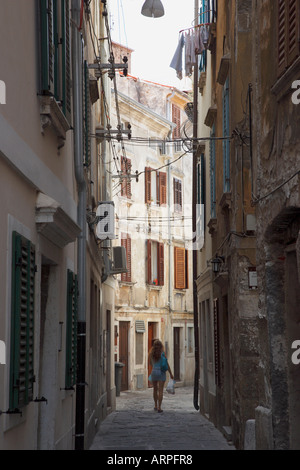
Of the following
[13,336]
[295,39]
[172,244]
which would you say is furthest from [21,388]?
[172,244]

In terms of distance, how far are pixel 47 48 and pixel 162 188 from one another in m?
26.9

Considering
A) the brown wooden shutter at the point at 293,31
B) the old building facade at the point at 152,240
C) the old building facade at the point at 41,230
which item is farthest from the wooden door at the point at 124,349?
the brown wooden shutter at the point at 293,31

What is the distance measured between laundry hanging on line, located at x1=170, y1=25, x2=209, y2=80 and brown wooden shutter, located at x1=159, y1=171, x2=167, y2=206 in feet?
57.0

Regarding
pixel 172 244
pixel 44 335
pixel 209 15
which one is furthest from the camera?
pixel 172 244

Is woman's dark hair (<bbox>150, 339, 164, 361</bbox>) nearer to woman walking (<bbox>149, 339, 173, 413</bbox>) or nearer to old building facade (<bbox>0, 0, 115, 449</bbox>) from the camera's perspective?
woman walking (<bbox>149, 339, 173, 413</bbox>)

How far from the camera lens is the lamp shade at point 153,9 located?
46.7 feet

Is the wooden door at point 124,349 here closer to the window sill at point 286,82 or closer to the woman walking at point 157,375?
the woman walking at point 157,375

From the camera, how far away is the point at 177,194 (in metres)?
36.3

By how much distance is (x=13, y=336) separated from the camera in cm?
623

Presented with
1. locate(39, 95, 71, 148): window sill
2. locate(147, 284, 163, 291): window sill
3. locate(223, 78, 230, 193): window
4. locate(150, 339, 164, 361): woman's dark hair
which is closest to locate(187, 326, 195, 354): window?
locate(147, 284, 163, 291): window sill

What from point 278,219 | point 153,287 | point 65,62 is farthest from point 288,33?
point 153,287

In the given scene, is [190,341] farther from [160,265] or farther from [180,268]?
[160,265]
